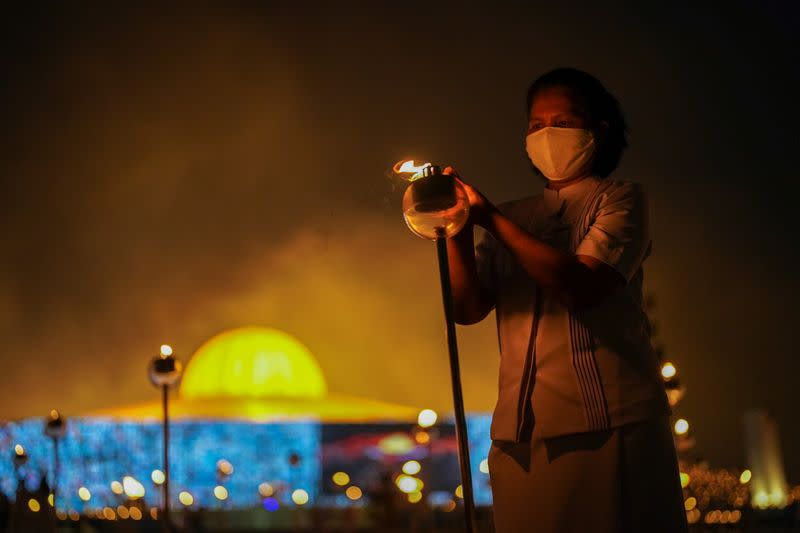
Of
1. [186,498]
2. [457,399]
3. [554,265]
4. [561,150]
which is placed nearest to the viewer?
[457,399]

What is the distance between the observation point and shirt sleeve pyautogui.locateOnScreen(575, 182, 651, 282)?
103 inches

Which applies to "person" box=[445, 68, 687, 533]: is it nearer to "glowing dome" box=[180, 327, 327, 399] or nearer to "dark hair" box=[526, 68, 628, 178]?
"dark hair" box=[526, 68, 628, 178]

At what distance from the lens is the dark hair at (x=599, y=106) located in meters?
2.92

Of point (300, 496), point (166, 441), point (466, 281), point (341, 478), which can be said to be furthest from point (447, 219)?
point (341, 478)

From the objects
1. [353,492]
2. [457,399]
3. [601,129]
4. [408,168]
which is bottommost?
[353,492]

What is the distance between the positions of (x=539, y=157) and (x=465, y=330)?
18739mm

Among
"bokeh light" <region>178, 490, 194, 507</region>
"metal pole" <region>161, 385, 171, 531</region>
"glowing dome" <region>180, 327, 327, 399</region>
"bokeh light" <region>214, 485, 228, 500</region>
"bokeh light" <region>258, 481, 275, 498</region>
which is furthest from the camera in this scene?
"bokeh light" <region>258, 481, 275, 498</region>

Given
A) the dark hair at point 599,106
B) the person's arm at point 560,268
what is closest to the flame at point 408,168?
the person's arm at point 560,268

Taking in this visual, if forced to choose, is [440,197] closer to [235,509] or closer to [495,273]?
[495,273]

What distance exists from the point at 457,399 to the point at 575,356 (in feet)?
1.38

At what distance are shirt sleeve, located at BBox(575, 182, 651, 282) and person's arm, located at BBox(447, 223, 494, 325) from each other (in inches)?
11.7

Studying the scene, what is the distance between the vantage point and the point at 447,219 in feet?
7.86

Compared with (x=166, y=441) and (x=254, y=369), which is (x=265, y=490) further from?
(x=166, y=441)

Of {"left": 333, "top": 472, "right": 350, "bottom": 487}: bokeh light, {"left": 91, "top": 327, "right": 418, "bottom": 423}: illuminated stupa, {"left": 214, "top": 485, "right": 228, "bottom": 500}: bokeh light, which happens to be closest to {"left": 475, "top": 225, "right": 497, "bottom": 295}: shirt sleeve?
{"left": 91, "top": 327, "right": 418, "bottom": 423}: illuminated stupa
